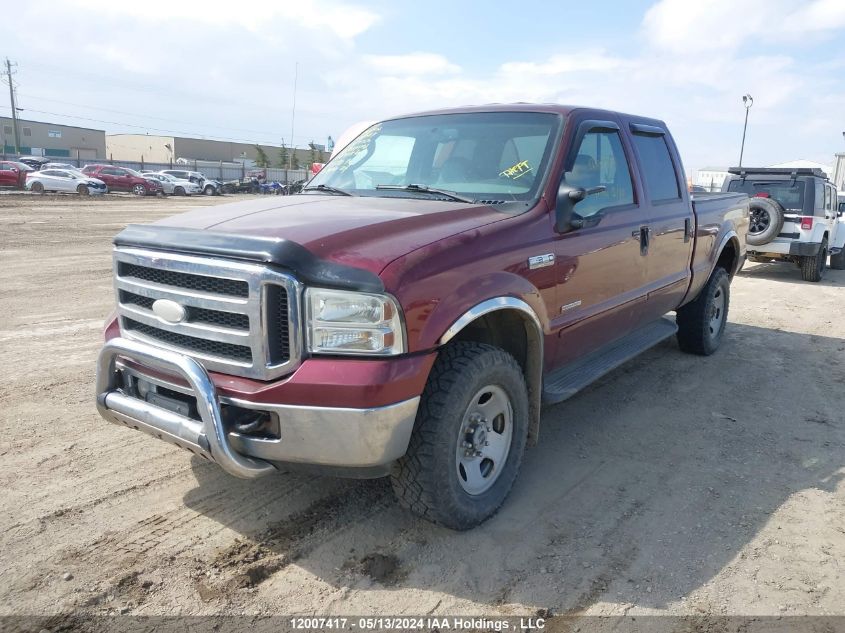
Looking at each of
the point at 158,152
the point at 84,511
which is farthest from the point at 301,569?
the point at 158,152

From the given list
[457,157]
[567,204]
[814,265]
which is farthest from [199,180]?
[567,204]

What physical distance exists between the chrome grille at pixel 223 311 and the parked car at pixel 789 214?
36.7ft

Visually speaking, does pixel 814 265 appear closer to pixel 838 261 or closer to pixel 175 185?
pixel 838 261

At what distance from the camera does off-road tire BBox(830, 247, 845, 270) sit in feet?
46.6

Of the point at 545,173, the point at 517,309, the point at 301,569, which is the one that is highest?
the point at 545,173

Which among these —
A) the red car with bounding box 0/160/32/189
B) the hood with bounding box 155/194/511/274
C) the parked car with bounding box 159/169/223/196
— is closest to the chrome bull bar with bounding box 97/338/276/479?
the hood with bounding box 155/194/511/274

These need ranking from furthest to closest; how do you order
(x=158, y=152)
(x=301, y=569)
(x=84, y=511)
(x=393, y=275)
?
(x=158, y=152) → (x=84, y=511) → (x=301, y=569) → (x=393, y=275)

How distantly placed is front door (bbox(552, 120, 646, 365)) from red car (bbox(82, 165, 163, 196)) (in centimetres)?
3701

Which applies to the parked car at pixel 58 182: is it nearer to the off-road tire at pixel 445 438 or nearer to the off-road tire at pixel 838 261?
the off-road tire at pixel 838 261

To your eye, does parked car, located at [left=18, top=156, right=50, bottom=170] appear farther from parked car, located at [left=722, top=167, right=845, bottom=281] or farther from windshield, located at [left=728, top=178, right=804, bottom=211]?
parked car, located at [left=722, top=167, right=845, bottom=281]

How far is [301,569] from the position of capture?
9.44ft

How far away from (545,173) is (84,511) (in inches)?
119

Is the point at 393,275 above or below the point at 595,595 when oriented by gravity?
above

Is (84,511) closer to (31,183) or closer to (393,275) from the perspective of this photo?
(393,275)
